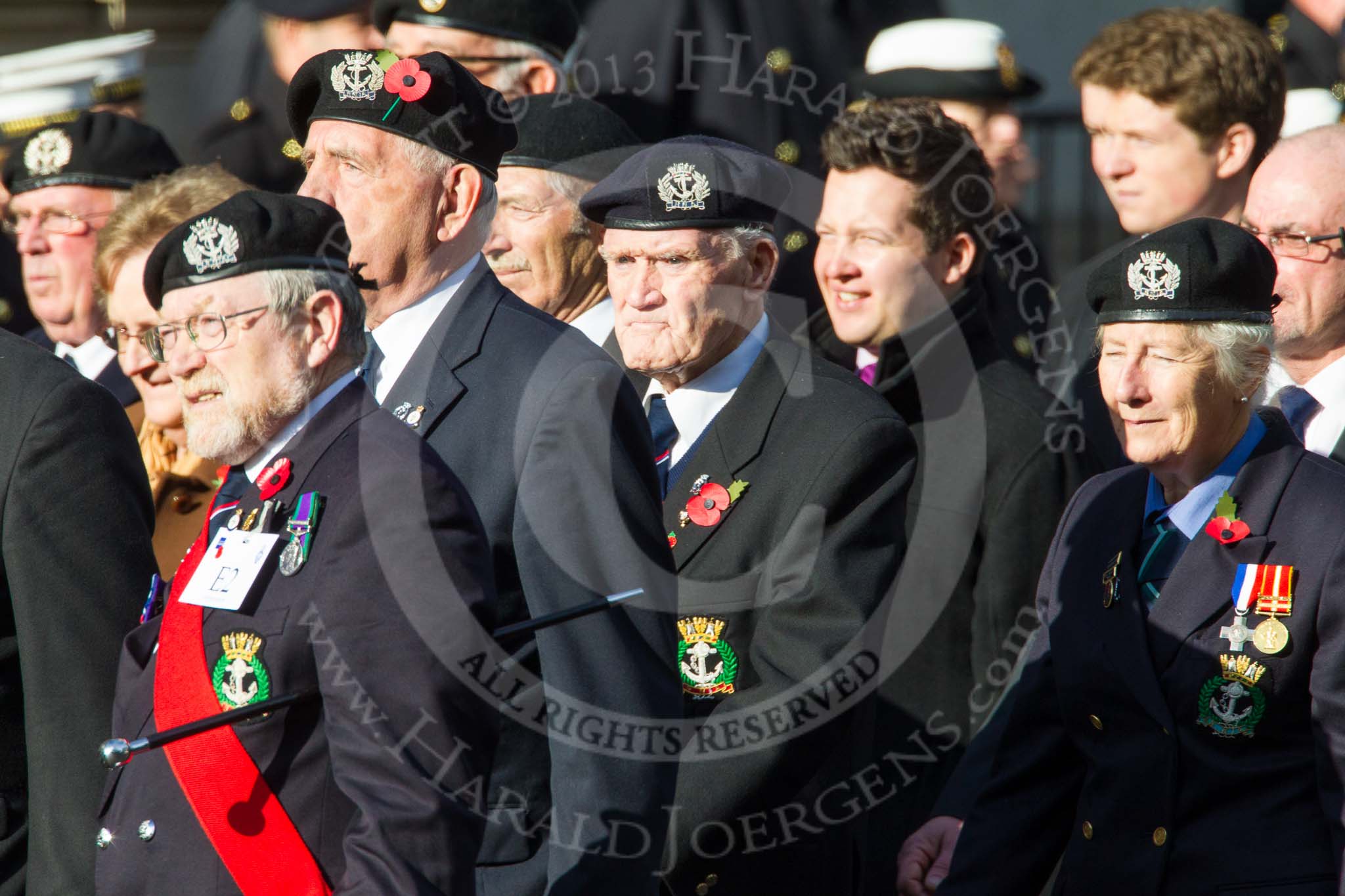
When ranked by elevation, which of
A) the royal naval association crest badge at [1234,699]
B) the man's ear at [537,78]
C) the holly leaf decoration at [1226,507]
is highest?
the holly leaf decoration at [1226,507]

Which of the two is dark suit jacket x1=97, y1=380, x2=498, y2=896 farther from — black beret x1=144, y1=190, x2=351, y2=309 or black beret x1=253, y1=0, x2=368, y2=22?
black beret x1=253, y1=0, x2=368, y2=22

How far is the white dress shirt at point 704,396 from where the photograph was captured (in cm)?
394

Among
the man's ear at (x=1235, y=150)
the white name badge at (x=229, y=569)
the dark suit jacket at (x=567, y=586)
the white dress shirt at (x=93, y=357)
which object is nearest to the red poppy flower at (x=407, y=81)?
the dark suit jacket at (x=567, y=586)

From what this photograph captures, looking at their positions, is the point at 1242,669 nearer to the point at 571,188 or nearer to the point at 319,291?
the point at 319,291

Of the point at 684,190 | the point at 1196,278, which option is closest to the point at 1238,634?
the point at 1196,278

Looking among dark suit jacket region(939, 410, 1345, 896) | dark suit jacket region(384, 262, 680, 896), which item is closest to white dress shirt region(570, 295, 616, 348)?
dark suit jacket region(384, 262, 680, 896)

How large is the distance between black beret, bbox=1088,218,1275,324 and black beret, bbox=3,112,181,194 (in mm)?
3298

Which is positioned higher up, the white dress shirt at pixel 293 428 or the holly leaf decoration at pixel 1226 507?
the white dress shirt at pixel 293 428

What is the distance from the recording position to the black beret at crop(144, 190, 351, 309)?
3020 millimetres

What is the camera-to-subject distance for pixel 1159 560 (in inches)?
135

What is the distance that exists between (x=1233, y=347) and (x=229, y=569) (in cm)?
182

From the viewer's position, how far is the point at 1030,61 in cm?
984

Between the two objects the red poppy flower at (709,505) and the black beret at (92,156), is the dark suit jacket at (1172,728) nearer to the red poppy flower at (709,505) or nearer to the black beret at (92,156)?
the red poppy flower at (709,505)

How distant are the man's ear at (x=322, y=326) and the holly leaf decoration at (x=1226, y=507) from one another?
1.60 m
